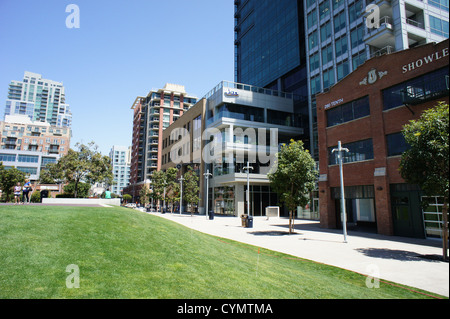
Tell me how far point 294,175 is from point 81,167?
2820 cm

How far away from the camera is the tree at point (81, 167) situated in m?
34.3

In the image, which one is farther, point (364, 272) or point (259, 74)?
point (259, 74)

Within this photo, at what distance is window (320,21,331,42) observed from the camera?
41469 mm

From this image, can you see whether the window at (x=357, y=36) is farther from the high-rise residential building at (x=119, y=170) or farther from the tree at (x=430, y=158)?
the high-rise residential building at (x=119, y=170)

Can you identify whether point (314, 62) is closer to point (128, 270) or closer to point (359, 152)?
point (359, 152)

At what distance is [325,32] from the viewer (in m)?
42.1

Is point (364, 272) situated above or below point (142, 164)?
below

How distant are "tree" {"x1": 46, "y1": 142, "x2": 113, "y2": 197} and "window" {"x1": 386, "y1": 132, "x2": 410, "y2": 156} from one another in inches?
1334

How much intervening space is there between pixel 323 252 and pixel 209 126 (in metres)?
35.8

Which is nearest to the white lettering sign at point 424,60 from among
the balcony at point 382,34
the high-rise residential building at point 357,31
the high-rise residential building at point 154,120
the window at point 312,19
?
the high-rise residential building at point 357,31

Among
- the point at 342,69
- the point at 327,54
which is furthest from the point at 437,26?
the point at 327,54

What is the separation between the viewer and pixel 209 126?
47094mm

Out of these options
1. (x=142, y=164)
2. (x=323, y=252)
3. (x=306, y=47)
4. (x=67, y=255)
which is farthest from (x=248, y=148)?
(x=142, y=164)
